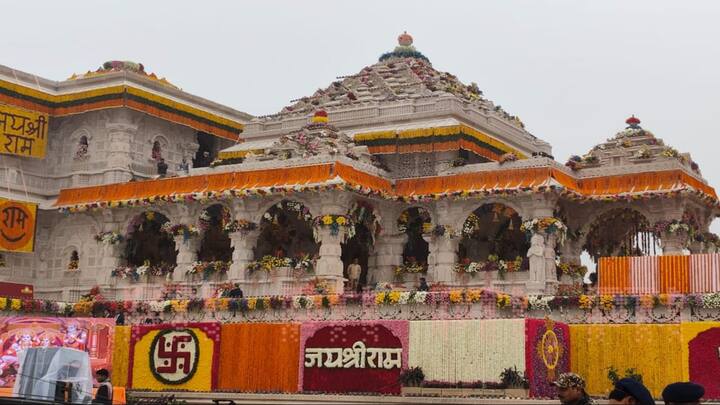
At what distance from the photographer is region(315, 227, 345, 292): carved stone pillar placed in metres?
35.1

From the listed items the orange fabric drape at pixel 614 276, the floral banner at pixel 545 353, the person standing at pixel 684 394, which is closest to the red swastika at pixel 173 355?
the floral banner at pixel 545 353

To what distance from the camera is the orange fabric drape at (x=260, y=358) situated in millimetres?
25797

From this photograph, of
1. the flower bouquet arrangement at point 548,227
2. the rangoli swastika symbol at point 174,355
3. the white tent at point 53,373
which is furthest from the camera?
the flower bouquet arrangement at point 548,227

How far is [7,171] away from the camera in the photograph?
1681 inches

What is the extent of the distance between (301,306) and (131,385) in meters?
5.38

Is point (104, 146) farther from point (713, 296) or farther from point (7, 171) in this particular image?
point (713, 296)

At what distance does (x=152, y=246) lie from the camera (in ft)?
140

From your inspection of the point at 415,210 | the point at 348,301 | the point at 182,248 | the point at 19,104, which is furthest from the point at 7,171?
the point at 348,301

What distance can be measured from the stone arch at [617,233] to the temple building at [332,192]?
74 millimetres

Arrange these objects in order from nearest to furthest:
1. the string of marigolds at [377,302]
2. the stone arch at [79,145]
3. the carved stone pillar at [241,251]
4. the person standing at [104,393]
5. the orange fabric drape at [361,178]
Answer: the person standing at [104,393] → the string of marigolds at [377,302] → the orange fabric drape at [361,178] → the carved stone pillar at [241,251] → the stone arch at [79,145]

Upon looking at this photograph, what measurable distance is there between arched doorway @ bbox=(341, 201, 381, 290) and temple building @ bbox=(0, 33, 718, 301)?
0.08m

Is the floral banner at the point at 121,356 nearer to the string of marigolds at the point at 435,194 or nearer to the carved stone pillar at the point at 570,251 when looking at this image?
the string of marigolds at the point at 435,194

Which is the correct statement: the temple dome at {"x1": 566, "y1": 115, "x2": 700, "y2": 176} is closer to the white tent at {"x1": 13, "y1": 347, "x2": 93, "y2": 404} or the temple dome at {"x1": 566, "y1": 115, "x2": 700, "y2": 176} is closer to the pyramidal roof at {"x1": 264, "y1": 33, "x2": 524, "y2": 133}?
the pyramidal roof at {"x1": 264, "y1": 33, "x2": 524, "y2": 133}

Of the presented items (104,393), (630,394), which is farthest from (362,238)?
(630,394)
